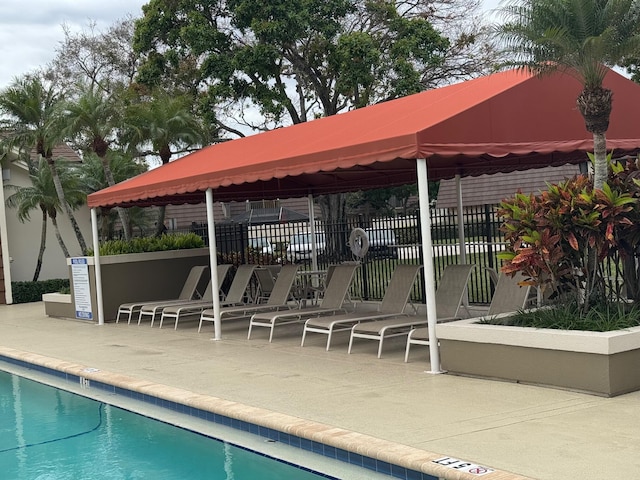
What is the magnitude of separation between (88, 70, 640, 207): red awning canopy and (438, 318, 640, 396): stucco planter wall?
194cm

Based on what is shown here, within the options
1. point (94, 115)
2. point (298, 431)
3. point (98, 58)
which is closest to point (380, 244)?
point (94, 115)

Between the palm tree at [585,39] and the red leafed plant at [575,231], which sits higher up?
the palm tree at [585,39]

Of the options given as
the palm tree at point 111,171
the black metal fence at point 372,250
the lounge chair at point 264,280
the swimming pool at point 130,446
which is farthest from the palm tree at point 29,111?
the swimming pool at point 130,446

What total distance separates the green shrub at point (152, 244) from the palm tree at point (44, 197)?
6.31 meters

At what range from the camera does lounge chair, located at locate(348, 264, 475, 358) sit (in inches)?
413

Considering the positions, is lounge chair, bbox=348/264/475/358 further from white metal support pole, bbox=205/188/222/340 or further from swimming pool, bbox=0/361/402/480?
swimming pool, bbox=0/361/402/480

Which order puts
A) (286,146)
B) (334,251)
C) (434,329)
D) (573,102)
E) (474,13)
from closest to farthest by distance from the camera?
(434,329) → (573,102) → (286,146) → (334,251) → (474,13)

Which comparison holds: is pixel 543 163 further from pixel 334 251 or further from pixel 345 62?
pixel 345 62

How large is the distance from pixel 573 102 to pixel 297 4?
14942 mm

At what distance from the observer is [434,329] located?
8.97 m

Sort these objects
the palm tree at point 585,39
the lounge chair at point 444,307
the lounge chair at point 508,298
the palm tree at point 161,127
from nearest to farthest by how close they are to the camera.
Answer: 1. the palm tree at point 585,39
2. the lounge chair at point 508,298
3. the lounge chair at point 444,307
4. the palm tree at point 161,127

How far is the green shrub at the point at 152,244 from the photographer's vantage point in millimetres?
18047

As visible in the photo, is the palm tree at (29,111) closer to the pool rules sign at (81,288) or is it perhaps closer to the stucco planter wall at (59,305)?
the stucco planter wall at (59,305)

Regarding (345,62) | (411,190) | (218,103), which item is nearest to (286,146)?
(345,62)
